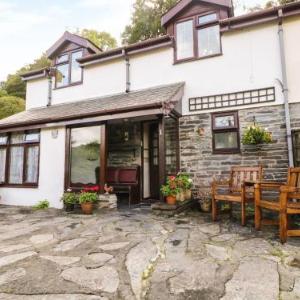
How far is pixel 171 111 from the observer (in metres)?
6.35

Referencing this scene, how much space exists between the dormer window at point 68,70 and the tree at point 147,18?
20.2 ft

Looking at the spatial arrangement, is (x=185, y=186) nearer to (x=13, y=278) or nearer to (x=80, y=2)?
(x=13, y=278)

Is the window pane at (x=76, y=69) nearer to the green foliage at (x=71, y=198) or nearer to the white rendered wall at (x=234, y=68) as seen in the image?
the white rendered wall at (x=234, y=68)

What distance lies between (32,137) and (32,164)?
0.86 meters

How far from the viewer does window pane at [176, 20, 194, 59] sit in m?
7.34

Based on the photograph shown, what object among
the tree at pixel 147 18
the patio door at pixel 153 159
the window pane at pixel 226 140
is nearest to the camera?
the window pane at pixel 226 140

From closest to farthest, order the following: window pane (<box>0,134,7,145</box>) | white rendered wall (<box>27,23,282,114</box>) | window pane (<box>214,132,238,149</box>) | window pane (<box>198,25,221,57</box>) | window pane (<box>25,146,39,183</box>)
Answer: white rendered wall (<box>27,23,282,114</box>) < window pane (<box>214,132,238,149</box>) < window pane (<box>198,25,221,57</box>) < window pane (<box>25,146,39,183</box>) < window pane (<box>0,134,7,145</box>)

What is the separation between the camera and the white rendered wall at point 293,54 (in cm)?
601

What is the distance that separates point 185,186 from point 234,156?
1496 mm

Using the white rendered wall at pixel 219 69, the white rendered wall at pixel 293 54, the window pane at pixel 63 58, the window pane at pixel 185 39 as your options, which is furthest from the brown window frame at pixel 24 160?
the white rendered wall at pixel 293 54

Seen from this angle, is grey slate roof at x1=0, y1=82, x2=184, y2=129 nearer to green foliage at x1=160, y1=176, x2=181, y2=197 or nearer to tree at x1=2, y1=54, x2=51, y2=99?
green foliage at x1=160, y1=176, x2=181, y2=197

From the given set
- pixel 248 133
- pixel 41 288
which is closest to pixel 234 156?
pixel 248 133

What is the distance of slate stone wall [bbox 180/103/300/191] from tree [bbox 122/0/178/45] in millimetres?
8899

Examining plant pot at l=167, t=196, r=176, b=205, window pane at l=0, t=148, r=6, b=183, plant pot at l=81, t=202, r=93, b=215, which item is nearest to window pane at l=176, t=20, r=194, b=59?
plant pot at l=167, t=196, r=176, b=205
